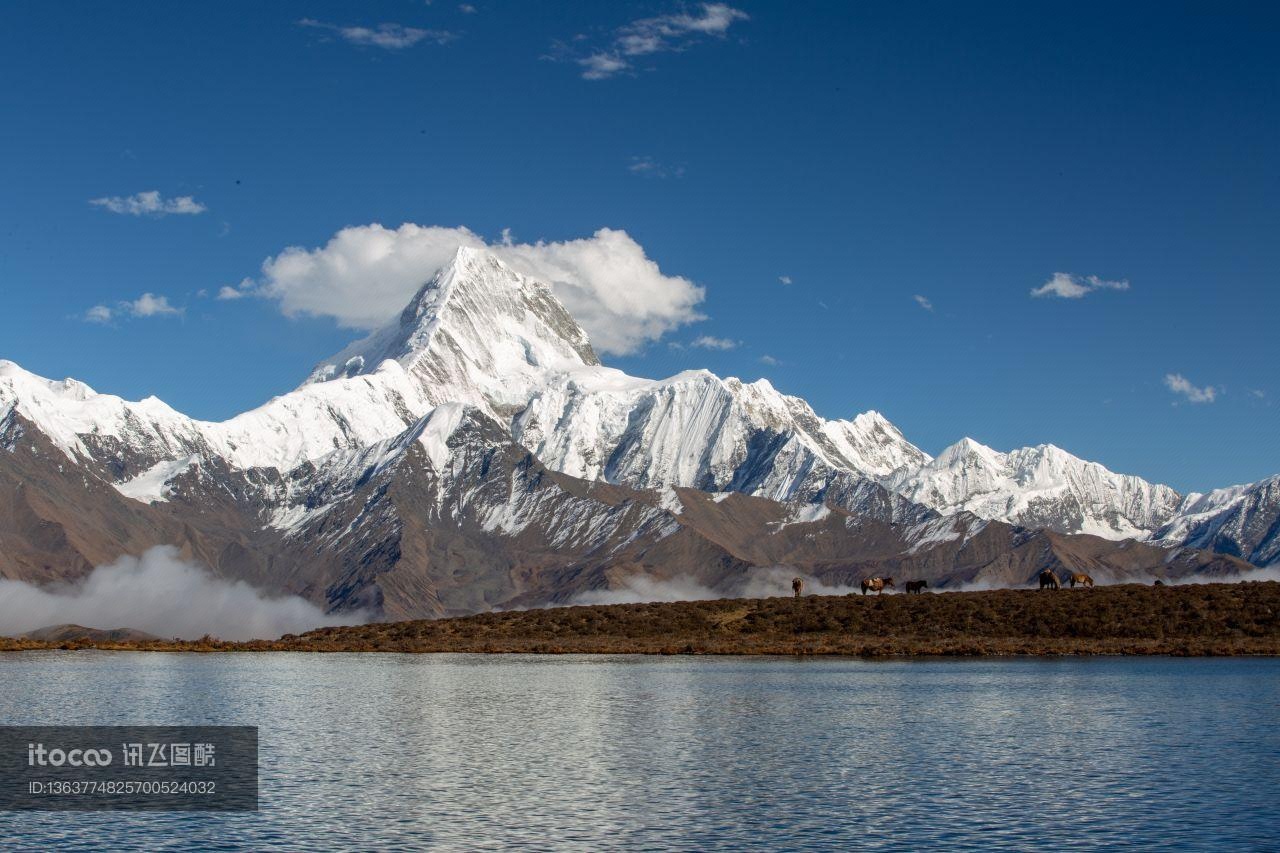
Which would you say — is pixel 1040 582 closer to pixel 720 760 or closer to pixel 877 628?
pixel 877 628

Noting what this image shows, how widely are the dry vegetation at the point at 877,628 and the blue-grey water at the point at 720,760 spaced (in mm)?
31955

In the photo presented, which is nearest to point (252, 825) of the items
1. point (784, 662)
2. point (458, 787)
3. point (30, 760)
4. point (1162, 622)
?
point (458, 787)

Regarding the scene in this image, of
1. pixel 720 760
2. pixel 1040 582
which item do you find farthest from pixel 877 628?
pixel 720 760

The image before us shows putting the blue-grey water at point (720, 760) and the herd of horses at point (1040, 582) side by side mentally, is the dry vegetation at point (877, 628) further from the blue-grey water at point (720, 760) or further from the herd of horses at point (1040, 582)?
the blue-grey water at point (720, 760)

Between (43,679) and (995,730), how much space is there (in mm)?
67239

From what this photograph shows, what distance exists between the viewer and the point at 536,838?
1610 inches

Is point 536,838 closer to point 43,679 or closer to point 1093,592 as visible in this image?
point 43,679

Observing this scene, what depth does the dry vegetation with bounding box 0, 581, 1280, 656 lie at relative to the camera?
131 m

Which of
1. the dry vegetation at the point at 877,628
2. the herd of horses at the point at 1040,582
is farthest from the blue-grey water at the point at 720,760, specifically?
the herd of horses at the point at 1040,582

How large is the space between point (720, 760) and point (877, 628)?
3718 inches

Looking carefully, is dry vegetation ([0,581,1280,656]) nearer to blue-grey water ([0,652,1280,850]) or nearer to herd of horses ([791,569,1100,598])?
herd of horses ([791,569,1100,598])

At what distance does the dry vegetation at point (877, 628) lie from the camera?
131 m

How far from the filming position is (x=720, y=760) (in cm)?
5531

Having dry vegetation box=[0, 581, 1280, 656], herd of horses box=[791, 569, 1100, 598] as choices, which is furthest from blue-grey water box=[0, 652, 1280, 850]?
herd of horses box=[791, 569, 1100, 598]
